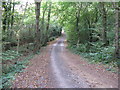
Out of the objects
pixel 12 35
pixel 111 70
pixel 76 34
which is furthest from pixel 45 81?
pixel 76 34

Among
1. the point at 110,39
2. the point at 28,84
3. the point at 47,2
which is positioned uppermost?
the point at 47,2

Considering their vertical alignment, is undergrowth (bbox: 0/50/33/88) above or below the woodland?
below

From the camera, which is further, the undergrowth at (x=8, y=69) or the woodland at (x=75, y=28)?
the woodland at (x=75, y=28)

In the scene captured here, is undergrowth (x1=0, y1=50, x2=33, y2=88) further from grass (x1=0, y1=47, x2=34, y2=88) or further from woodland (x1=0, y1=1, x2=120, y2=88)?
woodland (x1=0, y1=1, x2=120, y2=88)

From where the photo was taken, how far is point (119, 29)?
332 inches

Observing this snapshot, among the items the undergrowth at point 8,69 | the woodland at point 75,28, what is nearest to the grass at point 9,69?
the undergrowth at point 8,69

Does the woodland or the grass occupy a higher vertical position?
the woodland

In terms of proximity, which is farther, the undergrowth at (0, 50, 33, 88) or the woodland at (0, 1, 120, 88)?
the woodland at (0, 1, 120, 88)

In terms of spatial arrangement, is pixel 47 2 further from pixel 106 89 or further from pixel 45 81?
pixel 106 89

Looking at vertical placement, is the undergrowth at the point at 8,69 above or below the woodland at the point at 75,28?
below

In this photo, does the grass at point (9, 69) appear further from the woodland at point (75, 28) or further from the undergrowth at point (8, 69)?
the woodland at point (75, 28)

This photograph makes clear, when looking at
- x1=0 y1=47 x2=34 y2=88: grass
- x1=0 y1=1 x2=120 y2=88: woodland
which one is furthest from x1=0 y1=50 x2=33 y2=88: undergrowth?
x1=0 y1=1 x2=120 y2=88: woodland

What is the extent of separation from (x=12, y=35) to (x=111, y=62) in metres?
12.9

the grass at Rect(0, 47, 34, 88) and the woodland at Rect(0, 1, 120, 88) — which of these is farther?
the woodland at Rect(0, 1, 120, 88)
